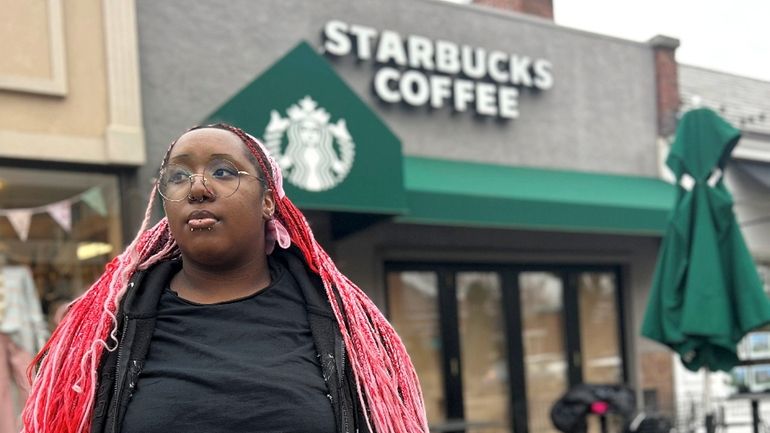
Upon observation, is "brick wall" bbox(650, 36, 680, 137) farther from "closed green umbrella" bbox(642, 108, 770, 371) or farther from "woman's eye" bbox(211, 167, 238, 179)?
"woman's eye" bbox(211, 167, 238, 179)

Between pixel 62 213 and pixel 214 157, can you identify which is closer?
pixel 214 157

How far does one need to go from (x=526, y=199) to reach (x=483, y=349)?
2.01m

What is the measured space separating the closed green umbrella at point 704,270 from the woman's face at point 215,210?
4.02 m

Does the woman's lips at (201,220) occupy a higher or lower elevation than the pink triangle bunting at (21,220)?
lower

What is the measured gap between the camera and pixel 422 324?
8.05m

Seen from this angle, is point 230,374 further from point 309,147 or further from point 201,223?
point 309,147

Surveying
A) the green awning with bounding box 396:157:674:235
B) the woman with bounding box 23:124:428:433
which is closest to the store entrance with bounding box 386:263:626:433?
the green awning with bounding box 396:157:674:235

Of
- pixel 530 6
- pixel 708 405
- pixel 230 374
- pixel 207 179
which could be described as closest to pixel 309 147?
pixel 708 405

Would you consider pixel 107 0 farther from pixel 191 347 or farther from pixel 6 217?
pixel 191 347

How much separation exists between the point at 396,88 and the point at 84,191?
10.7ft

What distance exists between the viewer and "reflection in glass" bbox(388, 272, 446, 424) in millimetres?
7926

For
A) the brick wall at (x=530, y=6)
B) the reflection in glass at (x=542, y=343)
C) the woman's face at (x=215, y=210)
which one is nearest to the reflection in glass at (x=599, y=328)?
the reflection in glass at (x=542, y=343)

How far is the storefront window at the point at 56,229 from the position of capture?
582 cm

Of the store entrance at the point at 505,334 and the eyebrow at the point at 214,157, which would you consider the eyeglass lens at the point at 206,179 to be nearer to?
Answer: the eyebrow at the point at 214,157
